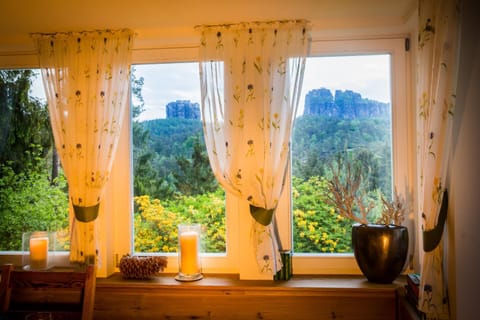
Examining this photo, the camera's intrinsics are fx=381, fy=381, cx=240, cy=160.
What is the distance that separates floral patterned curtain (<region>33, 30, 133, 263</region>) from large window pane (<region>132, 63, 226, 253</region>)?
0.68 ft

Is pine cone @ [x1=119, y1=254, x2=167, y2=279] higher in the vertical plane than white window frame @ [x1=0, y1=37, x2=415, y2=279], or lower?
lower

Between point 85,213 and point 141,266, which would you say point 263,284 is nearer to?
point 141,266

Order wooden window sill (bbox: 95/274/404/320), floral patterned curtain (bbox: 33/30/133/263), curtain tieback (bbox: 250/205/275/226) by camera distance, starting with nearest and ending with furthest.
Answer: wooden window sill (bbox: 95/274/404/320) → curtain tieback (bbox: 250/205/275/226) → floral patterned curtain (bbox: 33/30/133/263)

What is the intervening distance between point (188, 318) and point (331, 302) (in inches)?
32.0

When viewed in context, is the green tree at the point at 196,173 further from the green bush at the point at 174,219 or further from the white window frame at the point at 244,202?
the white window frame at the point at 244,202

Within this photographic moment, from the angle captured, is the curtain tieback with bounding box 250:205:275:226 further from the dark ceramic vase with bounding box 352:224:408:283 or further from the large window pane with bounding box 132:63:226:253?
the dark ceramic vase with bounding box 352:224:408:283

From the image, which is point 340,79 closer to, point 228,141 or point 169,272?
point 228,141

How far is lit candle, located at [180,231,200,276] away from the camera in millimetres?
2240

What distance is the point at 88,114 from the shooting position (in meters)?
2.29

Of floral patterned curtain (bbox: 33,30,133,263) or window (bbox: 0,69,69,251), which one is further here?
window (bbox: 0,69,69,251)

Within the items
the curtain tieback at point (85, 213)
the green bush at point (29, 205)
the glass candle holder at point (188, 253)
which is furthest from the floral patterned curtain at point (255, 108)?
the green bush at point (29, 205)

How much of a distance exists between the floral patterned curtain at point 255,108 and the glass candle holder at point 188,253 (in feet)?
1.15

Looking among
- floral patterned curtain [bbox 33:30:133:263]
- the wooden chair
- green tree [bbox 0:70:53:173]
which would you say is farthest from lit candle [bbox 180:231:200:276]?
green tree [bbox 0:70:53:173]

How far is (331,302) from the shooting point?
2104 mm
